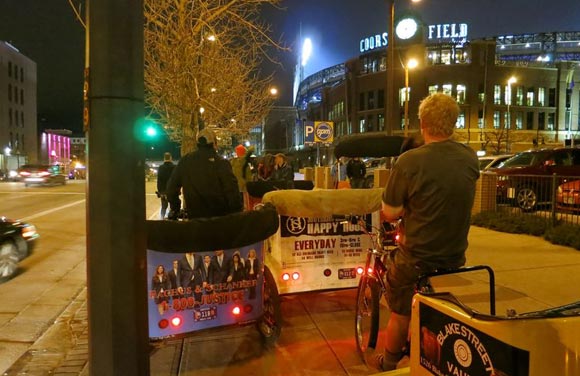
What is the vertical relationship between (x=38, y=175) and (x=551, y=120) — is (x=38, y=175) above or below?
below

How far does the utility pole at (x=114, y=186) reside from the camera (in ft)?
8.54

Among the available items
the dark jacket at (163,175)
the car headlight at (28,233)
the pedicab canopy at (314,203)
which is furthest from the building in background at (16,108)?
the pedicab canopy at (314,203)

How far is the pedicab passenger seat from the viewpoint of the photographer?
371 cm

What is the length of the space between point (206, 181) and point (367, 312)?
202 cm

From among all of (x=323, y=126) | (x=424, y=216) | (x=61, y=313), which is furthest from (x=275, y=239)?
(x=323, y=126)

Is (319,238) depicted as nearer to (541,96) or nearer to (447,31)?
(541,96)

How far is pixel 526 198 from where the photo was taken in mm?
11164

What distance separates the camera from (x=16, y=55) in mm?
76312

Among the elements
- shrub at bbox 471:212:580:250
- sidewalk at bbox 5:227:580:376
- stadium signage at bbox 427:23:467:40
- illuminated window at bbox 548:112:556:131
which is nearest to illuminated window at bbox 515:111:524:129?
illuminated window at bbox 548:112:556:131

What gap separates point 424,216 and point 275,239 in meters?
2.18

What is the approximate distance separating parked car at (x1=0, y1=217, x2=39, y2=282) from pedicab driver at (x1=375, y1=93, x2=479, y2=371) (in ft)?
21.7

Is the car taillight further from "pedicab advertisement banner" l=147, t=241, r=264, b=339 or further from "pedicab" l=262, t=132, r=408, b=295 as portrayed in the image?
"pedicab" l=262, t=132, r=408, b=295

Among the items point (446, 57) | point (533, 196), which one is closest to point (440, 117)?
point (533, 196)

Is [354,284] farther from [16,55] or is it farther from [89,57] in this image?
[16,55]
